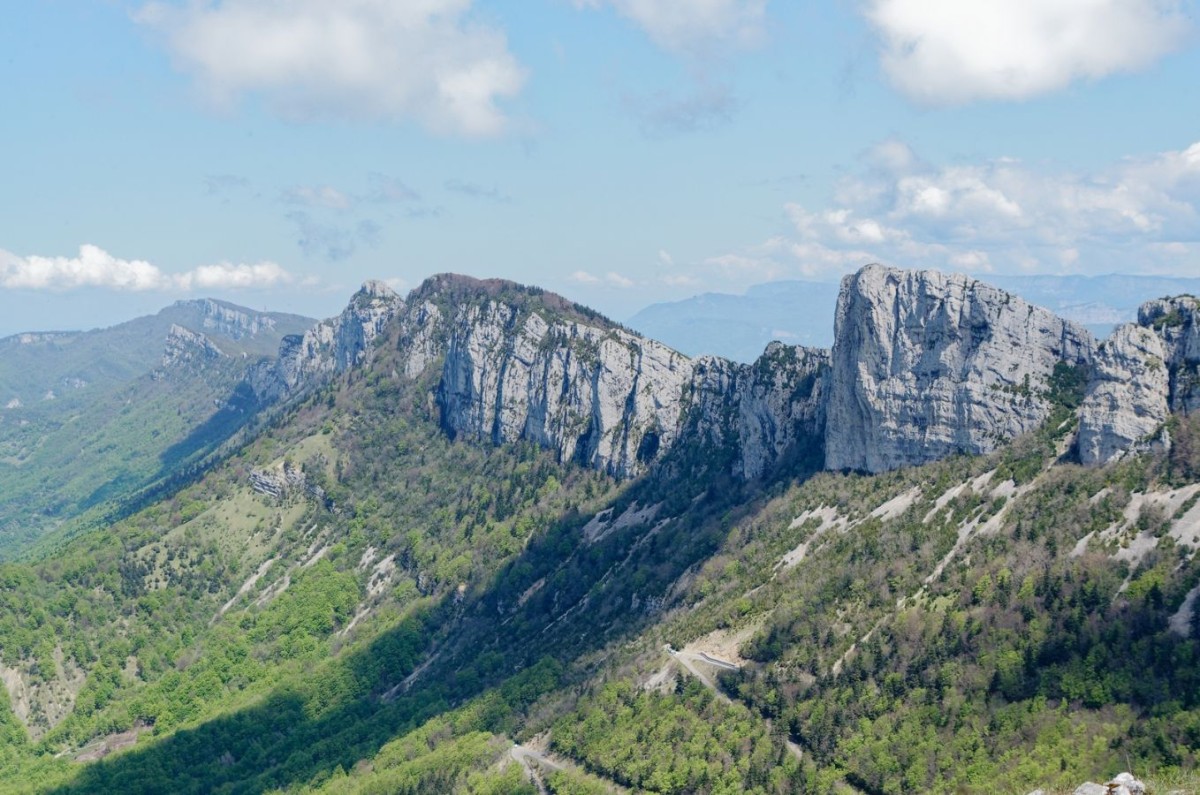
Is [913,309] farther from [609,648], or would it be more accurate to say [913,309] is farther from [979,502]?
[609,648]

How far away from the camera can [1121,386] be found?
156000 mm

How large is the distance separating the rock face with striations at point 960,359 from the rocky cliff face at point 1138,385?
874 inches

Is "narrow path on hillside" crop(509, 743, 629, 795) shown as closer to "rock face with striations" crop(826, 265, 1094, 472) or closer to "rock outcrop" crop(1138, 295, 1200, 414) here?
"rock face with striations" crop(826, 265, 1094, 472)

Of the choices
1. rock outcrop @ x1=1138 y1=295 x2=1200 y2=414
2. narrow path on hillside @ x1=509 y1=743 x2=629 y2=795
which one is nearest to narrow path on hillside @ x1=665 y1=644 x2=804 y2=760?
narrow path on hillside @ x1=509 y1=743 x2=629 y2=795

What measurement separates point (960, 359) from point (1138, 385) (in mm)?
38925

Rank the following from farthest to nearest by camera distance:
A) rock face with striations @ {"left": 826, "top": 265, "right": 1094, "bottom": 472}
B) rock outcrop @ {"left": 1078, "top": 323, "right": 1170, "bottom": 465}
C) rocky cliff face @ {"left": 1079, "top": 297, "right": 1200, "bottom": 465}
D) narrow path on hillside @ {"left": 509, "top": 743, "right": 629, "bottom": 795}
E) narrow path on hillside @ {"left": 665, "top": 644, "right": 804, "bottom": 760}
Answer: rock face with striations @ {"left": 826, "top": 265, "right": 1094, "bottom": 472}, narrow path on hillside @ {"left": 665, "top": 644, "right": 804, "bottom": 760}, rock outcrop @ {"left": 1078, "top": 323, "right": 1170, "bottom": 465}, rocky cliff face @ {"left": 1079, "top": 297, "right": 1200, "bottom": 465}, narrow path on hillside @ {"left": 509, "top": 743, "right": 629, "bottom": 795}

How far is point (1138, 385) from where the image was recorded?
15575 centimetres

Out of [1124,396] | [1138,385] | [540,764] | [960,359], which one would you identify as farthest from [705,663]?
[1138,385]

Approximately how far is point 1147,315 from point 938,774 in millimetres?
102110

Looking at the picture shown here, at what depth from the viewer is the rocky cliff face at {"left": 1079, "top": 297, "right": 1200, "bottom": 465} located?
15350cm

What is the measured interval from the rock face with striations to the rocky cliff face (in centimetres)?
2220

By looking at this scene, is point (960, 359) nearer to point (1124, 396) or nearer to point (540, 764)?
point (1124, 396)

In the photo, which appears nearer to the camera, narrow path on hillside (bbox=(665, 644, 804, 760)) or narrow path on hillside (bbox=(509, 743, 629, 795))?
narrow path on hillside (bbox=(509, 743, 629, 795))

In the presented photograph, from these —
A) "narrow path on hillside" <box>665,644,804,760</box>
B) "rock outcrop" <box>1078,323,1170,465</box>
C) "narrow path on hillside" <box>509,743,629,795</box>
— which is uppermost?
"rock outcrop" <box>1078,323,1170,465</box>
